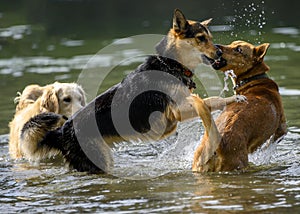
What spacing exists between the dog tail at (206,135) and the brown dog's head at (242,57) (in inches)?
44.9

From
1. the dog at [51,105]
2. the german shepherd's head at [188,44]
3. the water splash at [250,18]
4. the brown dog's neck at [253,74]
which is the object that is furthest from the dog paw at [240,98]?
the water splash at [250,18]

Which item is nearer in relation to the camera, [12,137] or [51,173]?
[51,173]

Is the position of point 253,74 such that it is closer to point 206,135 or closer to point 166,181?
point 206,135

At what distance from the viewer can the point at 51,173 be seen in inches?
296

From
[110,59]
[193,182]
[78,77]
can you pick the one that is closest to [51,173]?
[193,182]

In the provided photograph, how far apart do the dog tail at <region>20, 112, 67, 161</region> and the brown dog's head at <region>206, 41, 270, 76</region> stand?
5.84 feet

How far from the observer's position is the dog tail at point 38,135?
283 inches

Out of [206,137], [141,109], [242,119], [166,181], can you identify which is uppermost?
[141,109]

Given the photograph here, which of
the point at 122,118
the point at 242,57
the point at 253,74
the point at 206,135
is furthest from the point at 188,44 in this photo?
the point at 206,135

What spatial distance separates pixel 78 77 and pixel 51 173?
17.0 ft

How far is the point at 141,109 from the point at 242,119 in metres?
1.10

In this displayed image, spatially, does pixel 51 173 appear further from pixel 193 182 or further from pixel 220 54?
pixel 220 54

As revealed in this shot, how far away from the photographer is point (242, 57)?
7.18 meters

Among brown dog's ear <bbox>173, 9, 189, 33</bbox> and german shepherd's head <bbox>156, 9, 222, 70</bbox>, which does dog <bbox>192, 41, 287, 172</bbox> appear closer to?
german shepherd's head <bbox>156, 9, 222, 70</bbox>
